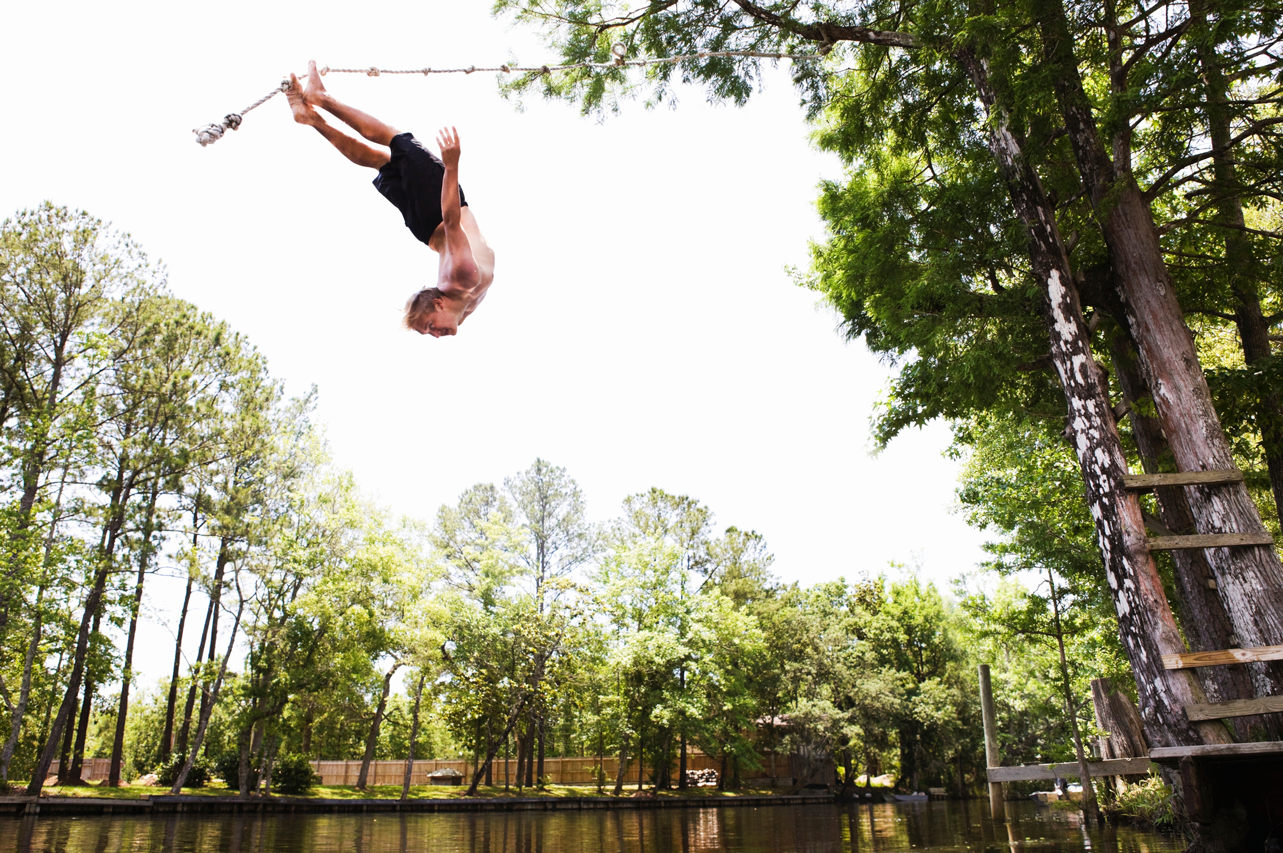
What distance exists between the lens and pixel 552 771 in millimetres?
35625

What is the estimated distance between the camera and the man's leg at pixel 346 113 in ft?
14.0

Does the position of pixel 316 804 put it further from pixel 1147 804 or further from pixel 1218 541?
pixel 1218 541

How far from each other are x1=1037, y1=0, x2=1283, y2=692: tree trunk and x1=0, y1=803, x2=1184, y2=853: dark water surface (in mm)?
4044

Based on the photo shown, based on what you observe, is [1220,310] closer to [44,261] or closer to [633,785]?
[44,261]

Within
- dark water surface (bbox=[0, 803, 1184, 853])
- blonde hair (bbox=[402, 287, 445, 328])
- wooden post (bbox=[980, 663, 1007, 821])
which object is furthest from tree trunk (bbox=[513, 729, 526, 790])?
blonde hair (bbox=[402, 287, 445, 328])

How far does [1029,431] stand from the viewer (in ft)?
47.7

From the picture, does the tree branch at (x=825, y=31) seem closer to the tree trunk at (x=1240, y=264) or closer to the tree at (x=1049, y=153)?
the tree at (x=1049, y=153)

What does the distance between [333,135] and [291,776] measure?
24714 mm

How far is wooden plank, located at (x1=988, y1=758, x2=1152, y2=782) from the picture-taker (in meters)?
12.8

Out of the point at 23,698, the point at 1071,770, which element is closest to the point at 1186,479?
the point at 1071,770

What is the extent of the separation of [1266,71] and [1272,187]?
220 cm

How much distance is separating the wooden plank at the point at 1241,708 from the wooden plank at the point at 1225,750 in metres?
0.27

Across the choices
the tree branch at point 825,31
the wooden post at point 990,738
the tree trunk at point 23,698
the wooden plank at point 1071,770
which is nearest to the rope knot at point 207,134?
the tree branch at point 825,31

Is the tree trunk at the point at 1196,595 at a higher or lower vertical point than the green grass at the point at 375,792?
higher
